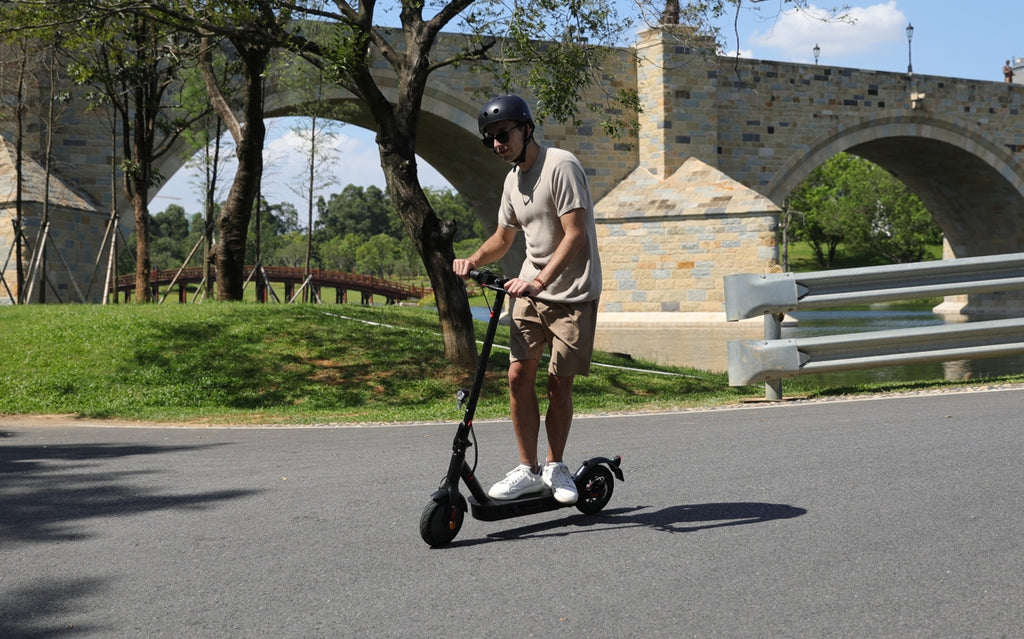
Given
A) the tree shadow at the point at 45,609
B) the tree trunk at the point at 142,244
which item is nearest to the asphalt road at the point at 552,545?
the tree shadow at the point at 45,609

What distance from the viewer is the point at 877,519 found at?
3.98m

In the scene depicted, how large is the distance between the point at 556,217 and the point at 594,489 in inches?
45.3

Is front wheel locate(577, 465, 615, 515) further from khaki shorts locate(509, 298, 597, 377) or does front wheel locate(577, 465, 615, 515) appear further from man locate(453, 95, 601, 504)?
khaki shorts locate(509, 298, 597, 377)

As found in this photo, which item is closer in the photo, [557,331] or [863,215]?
[557,331]

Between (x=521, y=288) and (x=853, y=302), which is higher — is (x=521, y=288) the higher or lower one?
the higher one

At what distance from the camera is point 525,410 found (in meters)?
4.17

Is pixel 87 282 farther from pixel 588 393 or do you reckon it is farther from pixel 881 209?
pixel 881 209

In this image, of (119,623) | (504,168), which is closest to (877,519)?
(119,623)

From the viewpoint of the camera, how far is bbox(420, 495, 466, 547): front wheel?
3742 millimetres

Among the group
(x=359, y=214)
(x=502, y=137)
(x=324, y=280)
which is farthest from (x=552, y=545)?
(x=359, y=214)

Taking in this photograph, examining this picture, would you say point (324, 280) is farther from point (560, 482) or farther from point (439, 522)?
point (439, 522)

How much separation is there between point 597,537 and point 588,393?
803cm

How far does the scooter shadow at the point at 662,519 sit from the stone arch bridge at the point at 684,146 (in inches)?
679

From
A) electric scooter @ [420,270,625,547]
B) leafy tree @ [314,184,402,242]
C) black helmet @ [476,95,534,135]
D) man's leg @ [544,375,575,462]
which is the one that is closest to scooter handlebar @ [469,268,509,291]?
electric scooter @ [420,270,625,547]
